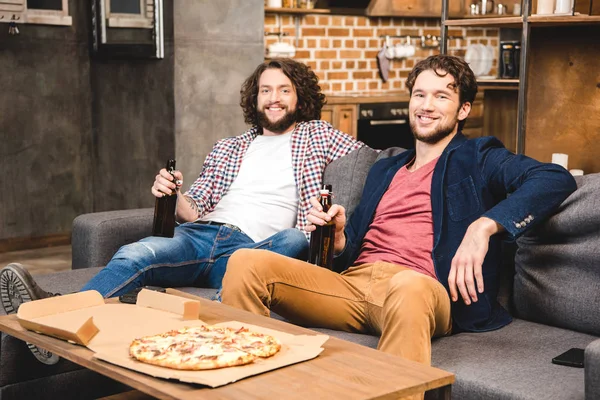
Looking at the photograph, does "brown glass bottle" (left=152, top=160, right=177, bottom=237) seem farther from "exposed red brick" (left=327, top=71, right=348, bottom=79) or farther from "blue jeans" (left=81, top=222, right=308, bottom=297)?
"exposed red brick" (left=327, top=71, right=348, bottom=79)

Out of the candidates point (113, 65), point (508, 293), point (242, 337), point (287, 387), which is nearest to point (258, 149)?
point (508, 293)

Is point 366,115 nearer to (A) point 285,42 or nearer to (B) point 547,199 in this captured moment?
(A) point 285,42

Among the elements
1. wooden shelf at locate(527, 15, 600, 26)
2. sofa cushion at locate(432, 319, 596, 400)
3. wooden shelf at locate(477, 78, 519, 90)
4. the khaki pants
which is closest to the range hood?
wooden shelf at locate(477, 78, 519, 90)

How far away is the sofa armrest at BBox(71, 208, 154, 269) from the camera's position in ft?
10.4

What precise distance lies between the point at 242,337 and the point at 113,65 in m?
4.06

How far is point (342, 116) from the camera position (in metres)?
6.71

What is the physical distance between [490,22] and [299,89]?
4.20 ft

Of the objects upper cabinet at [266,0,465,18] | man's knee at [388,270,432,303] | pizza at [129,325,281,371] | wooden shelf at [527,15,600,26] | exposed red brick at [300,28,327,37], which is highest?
upper cabinet at [266,0,465,18]

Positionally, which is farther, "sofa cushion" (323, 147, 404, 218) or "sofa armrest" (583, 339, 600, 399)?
"sofa cushion" (323, 147, 404, 218)

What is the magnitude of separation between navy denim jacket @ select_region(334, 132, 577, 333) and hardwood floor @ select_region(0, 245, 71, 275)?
2.77 metres

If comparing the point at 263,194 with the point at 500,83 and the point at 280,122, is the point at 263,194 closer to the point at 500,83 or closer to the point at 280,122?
the point at 280,122

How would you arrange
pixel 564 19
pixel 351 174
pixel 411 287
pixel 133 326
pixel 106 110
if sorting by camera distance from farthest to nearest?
1. pixel 106 110
2. pixel 564 19
3. pixel 351 174
4. pixel 411 287
5. pixel 133 326

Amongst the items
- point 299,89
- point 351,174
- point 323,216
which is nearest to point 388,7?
point 299,89

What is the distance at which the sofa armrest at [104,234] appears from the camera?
3.18 metres
